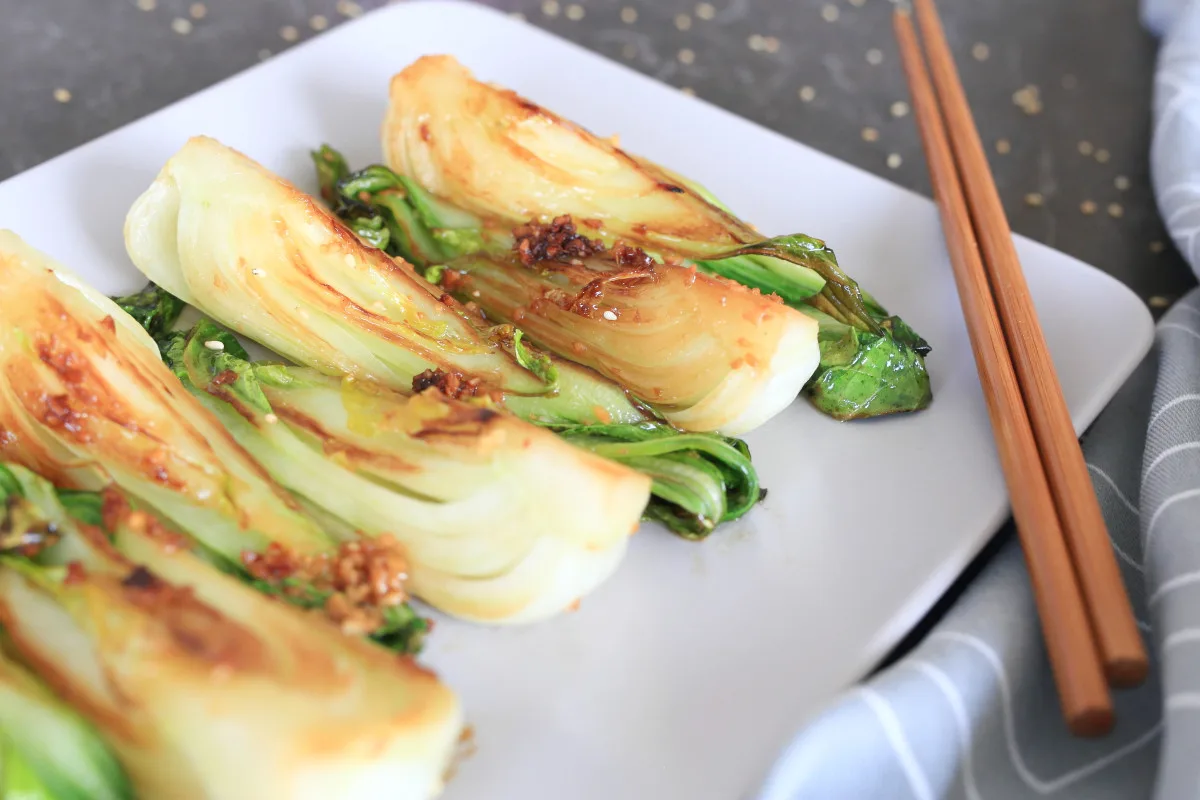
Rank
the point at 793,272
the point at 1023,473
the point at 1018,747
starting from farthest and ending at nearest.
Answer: the point at 793,272 < the point at 1023,473 < the point at 1018,747

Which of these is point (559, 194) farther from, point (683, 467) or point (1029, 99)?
point (1029, 99)

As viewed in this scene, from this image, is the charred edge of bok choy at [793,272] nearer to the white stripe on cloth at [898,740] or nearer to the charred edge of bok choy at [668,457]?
the charred edge of bok choy at [668,457]

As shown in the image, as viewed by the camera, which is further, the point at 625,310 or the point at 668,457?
the point at 625,310

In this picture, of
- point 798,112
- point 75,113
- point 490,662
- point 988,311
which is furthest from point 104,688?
point 798,112

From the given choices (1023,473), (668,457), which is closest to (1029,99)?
(1023,473)

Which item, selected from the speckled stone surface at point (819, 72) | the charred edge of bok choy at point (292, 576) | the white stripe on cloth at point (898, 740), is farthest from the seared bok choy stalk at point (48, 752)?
the speckled stone surface at point (819, 72)

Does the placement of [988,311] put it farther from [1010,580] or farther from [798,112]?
[798,112]
